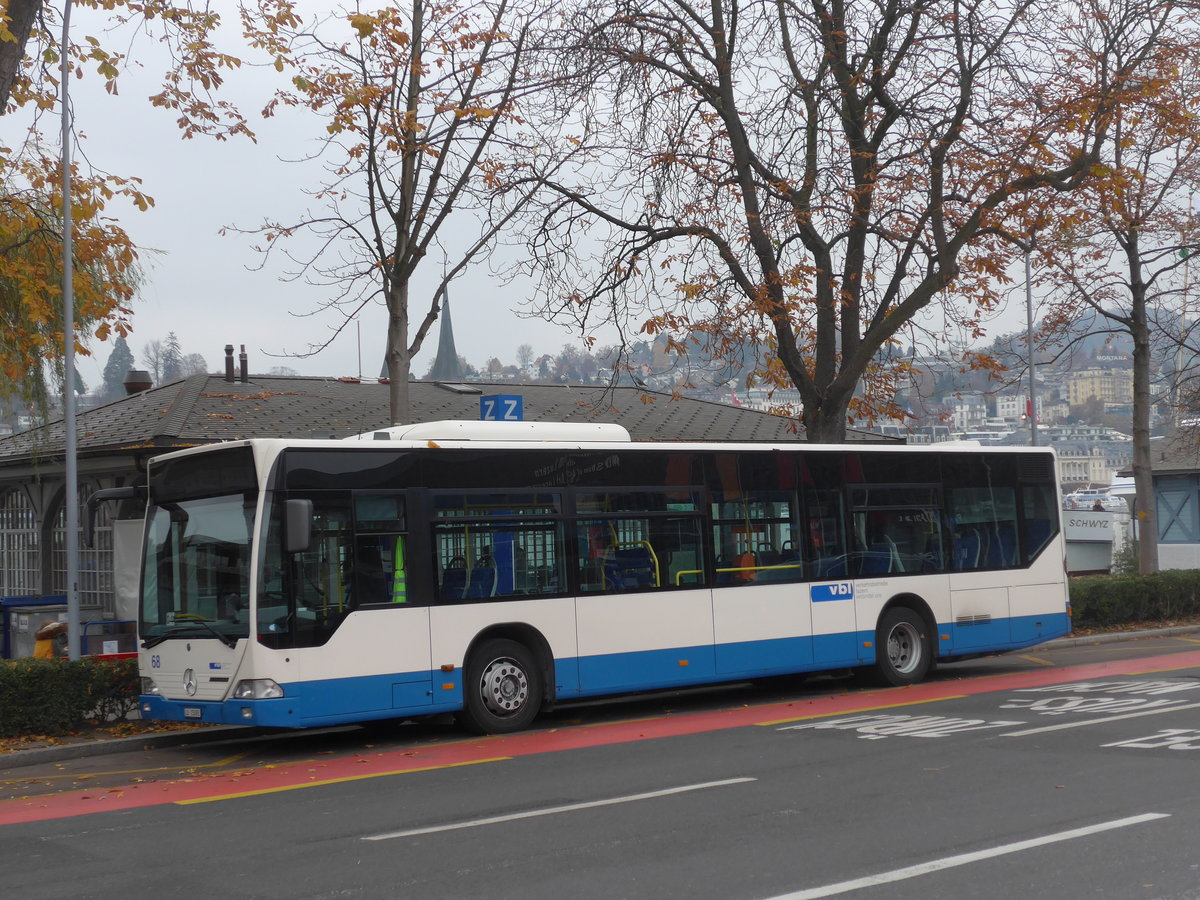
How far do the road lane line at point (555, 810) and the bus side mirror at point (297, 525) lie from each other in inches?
154

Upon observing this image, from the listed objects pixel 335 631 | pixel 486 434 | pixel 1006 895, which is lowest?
pixel 1006 895

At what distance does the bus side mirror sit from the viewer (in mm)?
11625

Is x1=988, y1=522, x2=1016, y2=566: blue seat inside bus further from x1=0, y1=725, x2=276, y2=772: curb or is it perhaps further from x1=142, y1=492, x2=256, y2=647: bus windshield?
x1=142, y1=492, x2=256, y2=647: bus windshield

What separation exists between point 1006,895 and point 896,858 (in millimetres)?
880

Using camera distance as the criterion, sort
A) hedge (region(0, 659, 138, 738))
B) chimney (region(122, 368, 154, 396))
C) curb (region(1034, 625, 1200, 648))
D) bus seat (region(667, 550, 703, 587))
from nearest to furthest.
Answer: hedge (region(0, 659, 138, 738))
bus seat (region(667, 550, 703, 587))
curb (region(1034, 625, 1200, 648))
chimney (region(122, 368, 154, 396))

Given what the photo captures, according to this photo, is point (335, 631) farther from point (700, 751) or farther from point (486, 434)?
point (700, 751)

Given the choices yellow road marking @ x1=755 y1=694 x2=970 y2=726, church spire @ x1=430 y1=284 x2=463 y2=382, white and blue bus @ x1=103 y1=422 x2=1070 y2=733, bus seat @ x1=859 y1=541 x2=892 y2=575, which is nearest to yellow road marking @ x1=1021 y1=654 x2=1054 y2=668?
white and blue bus @ x1=103 y1=422 x2=1070 y2=733

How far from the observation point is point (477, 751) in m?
12.1

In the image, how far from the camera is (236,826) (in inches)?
342

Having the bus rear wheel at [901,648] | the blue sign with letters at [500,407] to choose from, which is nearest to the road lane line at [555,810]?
the bus rear wheel at [901,648]

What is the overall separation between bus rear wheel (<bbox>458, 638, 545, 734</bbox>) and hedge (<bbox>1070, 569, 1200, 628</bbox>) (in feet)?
44.8

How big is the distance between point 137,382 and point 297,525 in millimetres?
17604

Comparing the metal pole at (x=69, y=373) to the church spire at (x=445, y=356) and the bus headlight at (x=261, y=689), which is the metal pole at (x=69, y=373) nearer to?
the bus headlight at (x=261, y=689)

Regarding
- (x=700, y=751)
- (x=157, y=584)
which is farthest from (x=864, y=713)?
(x=157, y=584)
